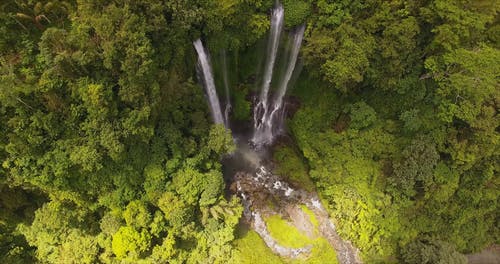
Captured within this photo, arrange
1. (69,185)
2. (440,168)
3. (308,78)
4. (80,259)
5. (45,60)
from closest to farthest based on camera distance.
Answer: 1. (45,60)
2. (69,185)
3. (80,259)
4. (440,168)
5. (308,78)

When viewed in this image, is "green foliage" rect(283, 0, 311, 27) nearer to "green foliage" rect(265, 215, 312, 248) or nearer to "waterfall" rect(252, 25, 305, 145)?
"waterfall" rect(252, 25, 305, 145)

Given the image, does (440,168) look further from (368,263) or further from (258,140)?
(258,140)

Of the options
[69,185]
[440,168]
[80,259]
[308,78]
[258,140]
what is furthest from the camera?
[258,140]

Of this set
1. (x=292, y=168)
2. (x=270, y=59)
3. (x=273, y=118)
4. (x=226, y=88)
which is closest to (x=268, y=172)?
(x=292, y=168)

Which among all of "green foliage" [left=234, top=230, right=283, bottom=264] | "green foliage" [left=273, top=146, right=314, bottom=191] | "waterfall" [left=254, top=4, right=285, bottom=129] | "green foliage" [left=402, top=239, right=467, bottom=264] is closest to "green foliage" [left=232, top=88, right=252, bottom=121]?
"waterfall" [left=254, top=4, right=285, bottom=129]

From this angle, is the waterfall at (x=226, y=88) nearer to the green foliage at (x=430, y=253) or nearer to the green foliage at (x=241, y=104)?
the green foliage at (x=241, y=104)

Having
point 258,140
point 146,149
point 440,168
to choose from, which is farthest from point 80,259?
point 440,168
